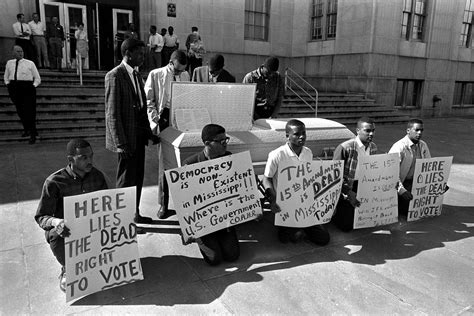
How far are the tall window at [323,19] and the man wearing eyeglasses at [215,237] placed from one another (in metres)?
14.7

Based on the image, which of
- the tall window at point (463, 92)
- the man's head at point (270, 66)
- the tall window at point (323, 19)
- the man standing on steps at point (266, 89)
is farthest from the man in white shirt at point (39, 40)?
the tall window at point (463, 92)

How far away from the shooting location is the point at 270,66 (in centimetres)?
533

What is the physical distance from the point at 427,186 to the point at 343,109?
9.98 m

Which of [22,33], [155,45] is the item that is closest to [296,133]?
[155,45]

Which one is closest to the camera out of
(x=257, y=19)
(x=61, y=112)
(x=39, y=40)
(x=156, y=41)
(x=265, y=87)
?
(x=265, y=87)

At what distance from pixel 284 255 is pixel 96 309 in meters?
1.73

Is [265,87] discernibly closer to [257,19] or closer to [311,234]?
[311,234]

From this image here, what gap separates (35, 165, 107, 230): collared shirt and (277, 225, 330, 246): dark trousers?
1813mm

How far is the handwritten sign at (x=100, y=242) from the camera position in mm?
2795

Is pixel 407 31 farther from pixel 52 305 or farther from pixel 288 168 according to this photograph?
pixel 52 305

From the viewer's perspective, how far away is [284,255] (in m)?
3.66

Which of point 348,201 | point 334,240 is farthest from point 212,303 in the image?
point 348,201

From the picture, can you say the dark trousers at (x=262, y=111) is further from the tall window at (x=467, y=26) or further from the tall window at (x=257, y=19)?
the tall window at (x=467, y=26)

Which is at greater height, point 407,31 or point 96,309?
point 407,31
